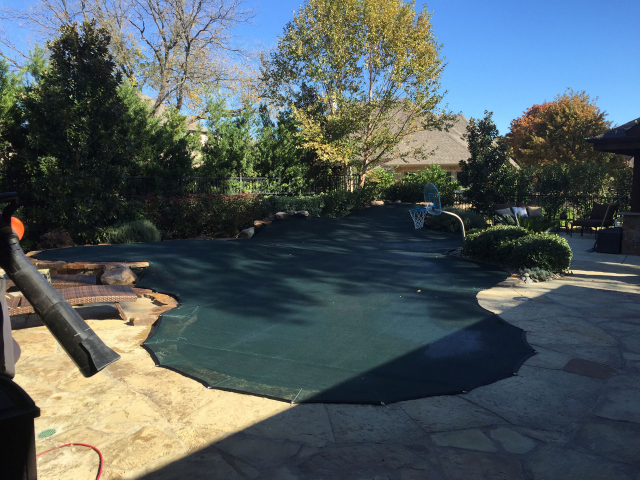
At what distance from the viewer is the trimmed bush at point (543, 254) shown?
751 centimetres

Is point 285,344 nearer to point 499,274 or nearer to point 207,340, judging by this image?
point 207,340

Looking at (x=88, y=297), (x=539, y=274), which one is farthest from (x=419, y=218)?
(x=88, y=297)

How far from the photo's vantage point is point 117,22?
19.8m

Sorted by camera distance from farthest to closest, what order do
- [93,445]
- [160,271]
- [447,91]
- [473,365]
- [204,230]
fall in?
[447,91], [204,230], [160,271], [473,365], [93,445]

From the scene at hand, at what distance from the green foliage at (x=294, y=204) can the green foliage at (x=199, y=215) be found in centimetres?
116

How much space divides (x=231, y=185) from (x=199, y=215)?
268 cm

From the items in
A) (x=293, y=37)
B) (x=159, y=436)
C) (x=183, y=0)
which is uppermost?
(x=183, y=0)

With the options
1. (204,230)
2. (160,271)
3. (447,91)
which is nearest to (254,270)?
(160,271)

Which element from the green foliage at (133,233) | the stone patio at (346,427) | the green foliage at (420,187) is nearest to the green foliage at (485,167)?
the green foliage at (420,187)

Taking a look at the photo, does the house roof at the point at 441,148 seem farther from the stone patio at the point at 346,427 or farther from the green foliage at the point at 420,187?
the stone patio at the point at 346,427

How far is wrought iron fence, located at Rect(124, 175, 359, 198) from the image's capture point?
12.7 m

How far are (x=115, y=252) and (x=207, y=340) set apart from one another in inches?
180

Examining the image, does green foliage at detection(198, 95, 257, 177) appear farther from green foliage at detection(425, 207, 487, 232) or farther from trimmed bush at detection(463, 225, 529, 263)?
trimmed bush at detection(463, 225, 529, 263)

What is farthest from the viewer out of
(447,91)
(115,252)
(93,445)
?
(447,91)
